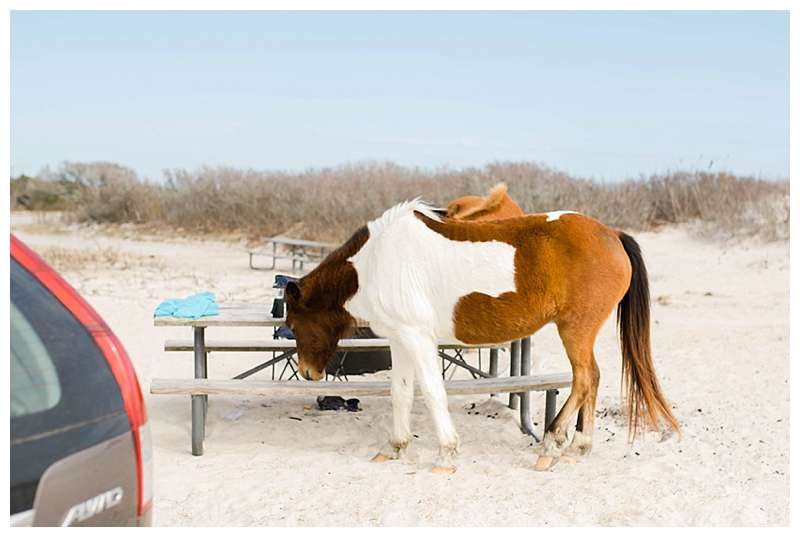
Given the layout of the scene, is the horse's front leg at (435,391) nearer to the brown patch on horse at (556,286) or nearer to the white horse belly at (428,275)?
the white horse belly at (428,275)

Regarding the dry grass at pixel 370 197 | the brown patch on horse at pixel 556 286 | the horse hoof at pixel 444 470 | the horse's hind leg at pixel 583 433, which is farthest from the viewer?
the dry grass at pixel 370 197

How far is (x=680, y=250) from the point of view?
61.9 ft

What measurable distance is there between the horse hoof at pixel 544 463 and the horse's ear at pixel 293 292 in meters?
1.95

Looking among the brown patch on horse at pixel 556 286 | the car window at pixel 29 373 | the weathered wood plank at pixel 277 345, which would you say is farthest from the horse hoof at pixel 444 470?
the car window at pixel 29 373

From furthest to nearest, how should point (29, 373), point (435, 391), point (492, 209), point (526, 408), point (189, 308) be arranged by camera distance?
point (492, 209), point (526, 408), point (189, 308), point (435, 391), point (29, 373)

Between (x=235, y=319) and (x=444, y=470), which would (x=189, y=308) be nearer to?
(x=235, y=319)

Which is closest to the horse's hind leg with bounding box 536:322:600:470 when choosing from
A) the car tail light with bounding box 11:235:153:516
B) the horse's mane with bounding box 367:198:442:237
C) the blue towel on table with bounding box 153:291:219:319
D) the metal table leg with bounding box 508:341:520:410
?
the horse's mane with bounding box 367:198:442:237

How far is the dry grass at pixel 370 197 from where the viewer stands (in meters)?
21.3

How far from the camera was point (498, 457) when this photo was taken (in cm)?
598

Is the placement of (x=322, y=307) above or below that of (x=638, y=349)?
above

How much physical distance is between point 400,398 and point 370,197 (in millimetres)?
19521

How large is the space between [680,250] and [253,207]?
44.8ft

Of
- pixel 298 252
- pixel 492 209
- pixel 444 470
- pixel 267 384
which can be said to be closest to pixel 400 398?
pixel 444 470

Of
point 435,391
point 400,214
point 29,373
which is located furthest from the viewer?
point 400,214
